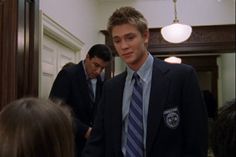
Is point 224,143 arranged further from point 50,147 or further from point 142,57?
point 142,57

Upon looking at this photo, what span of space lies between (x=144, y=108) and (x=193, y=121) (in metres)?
0.18

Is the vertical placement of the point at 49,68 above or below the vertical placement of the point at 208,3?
below

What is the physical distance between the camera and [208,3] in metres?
4.48

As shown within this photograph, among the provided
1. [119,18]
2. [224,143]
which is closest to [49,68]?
[119,18]

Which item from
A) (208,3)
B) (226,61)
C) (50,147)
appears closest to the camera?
(50,147)

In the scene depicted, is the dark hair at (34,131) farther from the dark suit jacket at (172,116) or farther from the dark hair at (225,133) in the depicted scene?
the dark suit jacket at (172,116)

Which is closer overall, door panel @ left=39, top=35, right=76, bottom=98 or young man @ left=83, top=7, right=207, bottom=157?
young man @ left=83, top=7, right=207, bottom=157

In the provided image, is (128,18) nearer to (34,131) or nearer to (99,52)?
(34,131)

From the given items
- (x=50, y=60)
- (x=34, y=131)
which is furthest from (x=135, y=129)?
(x=50, y=60)

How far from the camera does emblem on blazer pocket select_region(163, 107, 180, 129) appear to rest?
1.29 metres

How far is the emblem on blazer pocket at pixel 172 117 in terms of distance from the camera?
1293 mm

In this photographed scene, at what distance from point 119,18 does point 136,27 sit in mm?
73

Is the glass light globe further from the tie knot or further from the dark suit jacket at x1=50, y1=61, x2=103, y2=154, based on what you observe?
the tie knot

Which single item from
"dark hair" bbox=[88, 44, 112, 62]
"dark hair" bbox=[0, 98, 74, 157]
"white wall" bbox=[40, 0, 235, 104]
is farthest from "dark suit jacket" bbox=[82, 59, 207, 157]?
"white wall" bbox=[40, 0, 235, 104]
